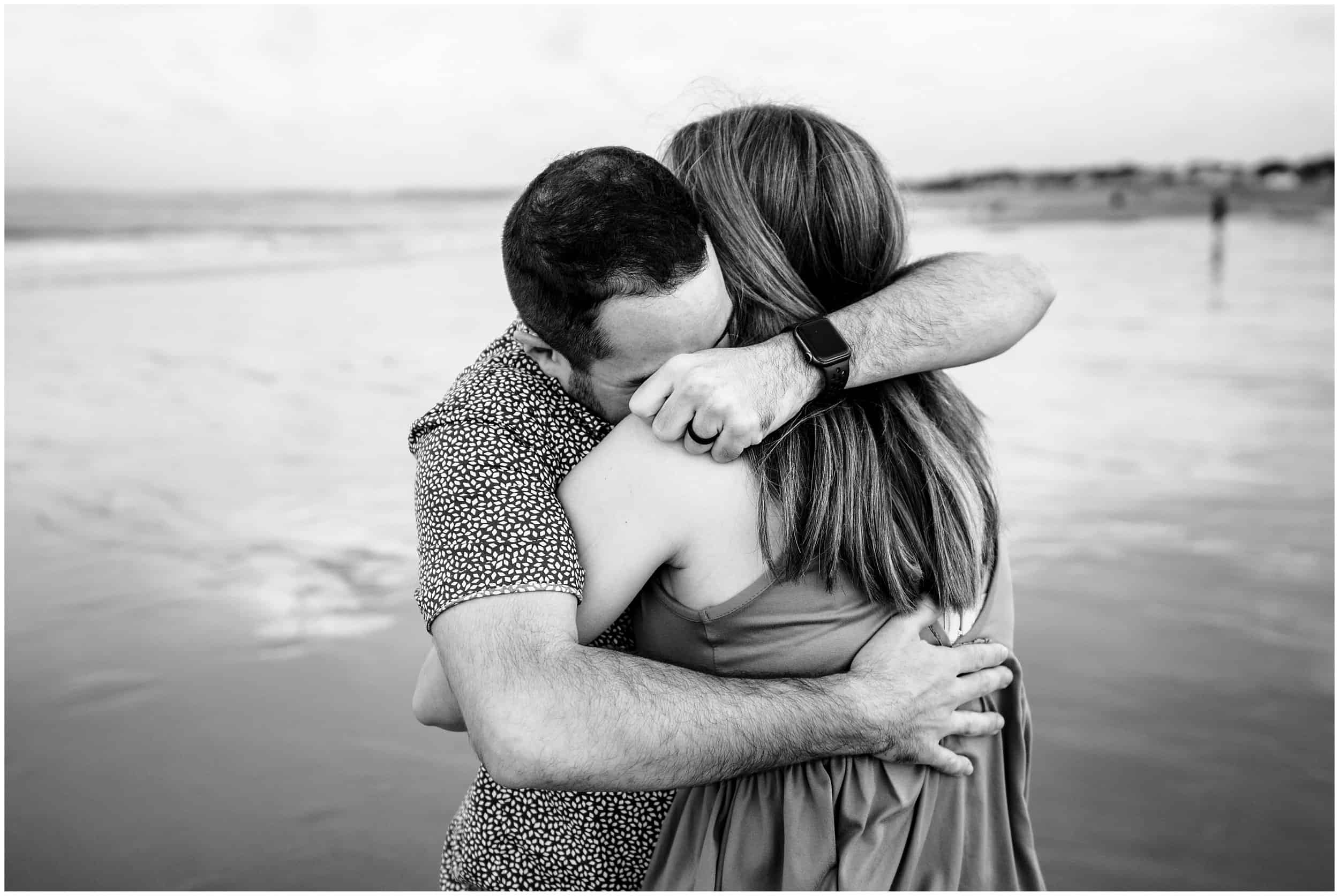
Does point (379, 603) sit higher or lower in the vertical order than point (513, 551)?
lower

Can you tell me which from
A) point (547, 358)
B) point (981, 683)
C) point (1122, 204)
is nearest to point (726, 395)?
point (547, 358)

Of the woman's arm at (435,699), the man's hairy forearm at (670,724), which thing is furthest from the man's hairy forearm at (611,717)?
the woman's arm at (435,699)

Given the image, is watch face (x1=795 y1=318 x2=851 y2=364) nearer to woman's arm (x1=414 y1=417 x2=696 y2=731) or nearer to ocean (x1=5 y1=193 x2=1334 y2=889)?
woman's arm (x1=414 y1=417 x2=696 y2=731)

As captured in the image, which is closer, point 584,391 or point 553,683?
point 553,683

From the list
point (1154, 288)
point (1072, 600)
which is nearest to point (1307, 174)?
point (1154, 288)

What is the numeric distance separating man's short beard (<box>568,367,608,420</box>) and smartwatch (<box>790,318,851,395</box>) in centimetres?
32

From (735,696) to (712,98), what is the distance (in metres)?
1.17

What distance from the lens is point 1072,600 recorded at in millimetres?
4340

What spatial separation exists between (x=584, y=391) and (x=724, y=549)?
Answer: 34 cm

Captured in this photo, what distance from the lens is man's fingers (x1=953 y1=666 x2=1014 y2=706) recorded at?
1.65 meters

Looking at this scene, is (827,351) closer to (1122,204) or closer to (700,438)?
(700,438)

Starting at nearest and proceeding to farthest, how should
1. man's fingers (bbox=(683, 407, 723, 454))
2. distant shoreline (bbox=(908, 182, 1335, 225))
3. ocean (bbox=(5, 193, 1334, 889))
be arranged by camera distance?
man's fingers (bbox=(683, 407, 723, 454)), ocean (bbox=(5, 193, 1334, 889)), distant shoreline (bbox=(908, 182, 1335, 225))

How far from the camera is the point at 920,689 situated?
5.18 ft

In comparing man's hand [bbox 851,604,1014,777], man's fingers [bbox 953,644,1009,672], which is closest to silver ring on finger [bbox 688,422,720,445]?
man's hand [bbox 851,604,1014,777]
